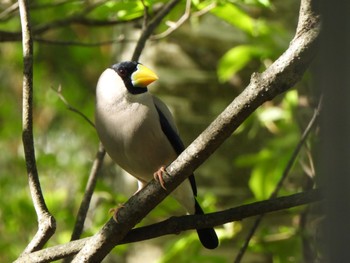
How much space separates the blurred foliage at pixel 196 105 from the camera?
283 centimetres

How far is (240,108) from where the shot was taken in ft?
4.76

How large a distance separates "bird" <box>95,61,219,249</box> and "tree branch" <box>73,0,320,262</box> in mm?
656

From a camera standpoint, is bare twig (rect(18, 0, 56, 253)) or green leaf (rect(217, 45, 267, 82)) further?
green leaf (rect(217, 45, 267, 82))

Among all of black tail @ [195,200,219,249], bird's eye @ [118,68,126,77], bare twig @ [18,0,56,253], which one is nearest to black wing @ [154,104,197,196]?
bird's eye @ [118,68,126,77]

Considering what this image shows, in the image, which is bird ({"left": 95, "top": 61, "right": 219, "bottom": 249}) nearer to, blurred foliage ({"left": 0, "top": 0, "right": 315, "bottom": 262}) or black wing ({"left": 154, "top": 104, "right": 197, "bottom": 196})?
black wing ({"left": 154, "top": 104, "right": 197, "bottom": 196})

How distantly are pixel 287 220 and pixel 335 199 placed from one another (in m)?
3.09

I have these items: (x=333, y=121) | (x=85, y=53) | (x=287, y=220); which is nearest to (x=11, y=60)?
(x=85, y=53)

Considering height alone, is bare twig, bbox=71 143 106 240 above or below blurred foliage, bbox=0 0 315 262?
above

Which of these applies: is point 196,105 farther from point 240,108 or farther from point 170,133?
point 240,108

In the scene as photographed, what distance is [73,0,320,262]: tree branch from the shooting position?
4.61 ft

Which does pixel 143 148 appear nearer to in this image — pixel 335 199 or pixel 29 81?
pixel 29 81

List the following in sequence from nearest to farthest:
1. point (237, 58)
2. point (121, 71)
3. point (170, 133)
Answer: point (170, 133), point (121, 71), point (237, 58)

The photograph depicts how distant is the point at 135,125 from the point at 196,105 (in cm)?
159

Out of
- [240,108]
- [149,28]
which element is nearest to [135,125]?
[149,28]
